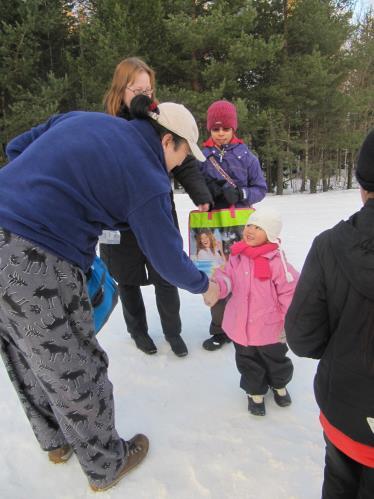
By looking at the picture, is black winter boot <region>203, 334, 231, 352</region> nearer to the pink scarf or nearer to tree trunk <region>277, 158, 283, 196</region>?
the pink scarf

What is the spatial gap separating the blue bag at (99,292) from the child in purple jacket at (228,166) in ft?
4.08

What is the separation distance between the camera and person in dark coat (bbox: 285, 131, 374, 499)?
1.13m

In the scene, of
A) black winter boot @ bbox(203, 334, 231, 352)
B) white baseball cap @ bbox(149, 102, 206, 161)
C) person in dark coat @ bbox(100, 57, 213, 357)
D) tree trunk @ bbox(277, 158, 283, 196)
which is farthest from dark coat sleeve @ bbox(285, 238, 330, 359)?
tree trunk @ bbox(277, 158, 283, 196)

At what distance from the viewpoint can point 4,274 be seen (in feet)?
4.50

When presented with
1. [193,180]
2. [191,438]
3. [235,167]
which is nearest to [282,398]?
[191,438]

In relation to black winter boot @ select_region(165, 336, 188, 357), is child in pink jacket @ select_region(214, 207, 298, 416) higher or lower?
higher

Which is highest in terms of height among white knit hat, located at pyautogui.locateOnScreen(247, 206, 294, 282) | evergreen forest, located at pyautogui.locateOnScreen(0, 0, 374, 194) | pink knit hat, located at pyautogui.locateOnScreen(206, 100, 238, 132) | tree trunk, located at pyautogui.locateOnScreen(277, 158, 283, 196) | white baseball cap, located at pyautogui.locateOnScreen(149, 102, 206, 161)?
evergreen forest, located at pyautogui.locateOnScreen(0, 0, 374, 194)

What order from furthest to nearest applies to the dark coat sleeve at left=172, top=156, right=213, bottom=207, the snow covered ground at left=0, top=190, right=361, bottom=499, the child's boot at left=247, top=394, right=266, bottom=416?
the dark coat sleeve at left=172, top=156, right=213, bottom=207, the child's boot at left=247, top=394, right=266, bottom=416, the snow covered ground at left=0, top=190, right=361, bottom=499

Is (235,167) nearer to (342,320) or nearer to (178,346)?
(178,346)

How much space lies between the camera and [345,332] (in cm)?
125

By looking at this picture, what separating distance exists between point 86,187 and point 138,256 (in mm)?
1321

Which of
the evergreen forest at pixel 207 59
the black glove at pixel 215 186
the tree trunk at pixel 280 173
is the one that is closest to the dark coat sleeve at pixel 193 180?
the black glove at pixel 215 186

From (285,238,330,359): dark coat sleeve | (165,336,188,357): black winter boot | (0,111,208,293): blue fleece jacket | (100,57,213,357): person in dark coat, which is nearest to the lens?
(285,238,330,359): dark coat sleeve

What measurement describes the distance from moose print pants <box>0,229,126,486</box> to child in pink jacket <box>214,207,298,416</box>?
2.63ft
